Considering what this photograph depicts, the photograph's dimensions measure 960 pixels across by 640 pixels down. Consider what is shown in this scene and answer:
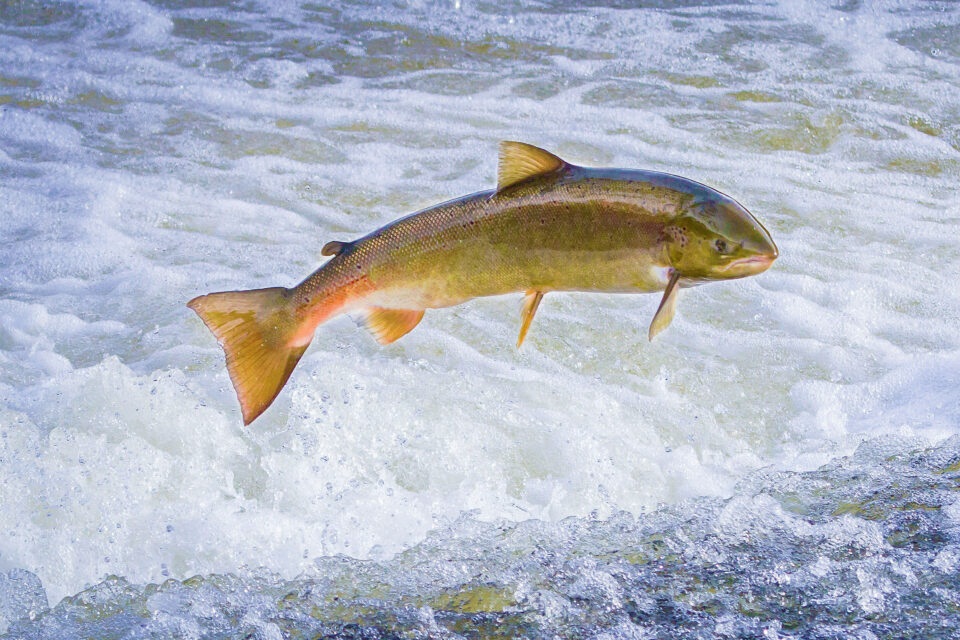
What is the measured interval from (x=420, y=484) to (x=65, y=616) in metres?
0.97

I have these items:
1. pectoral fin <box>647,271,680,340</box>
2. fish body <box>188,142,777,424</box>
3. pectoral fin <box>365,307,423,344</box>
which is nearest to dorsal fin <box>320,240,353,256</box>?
fish body <box>188,142,777,424</box>

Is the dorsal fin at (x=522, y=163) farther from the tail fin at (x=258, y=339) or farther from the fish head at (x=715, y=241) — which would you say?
the tail fin at (x=258, y=339)

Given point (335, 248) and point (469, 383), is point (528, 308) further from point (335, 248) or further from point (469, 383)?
point (469, 383)

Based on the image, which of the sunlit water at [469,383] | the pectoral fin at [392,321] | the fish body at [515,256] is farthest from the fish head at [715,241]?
the sunlit water at [469,383]

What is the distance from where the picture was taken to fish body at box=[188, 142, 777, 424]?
1625 mm

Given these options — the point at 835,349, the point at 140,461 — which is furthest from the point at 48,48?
the point at 835,349

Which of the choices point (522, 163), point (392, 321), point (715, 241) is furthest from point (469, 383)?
point (715, 241)

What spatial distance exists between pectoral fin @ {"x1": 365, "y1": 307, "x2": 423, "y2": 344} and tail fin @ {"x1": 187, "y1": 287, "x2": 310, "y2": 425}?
0.13m

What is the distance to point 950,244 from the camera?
15.2 ft

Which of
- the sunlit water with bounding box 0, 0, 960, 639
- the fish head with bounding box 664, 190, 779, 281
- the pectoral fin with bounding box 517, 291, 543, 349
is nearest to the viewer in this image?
the fish head with bounding box 664, 190, 779, 281

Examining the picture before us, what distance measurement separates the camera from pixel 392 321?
1775mm

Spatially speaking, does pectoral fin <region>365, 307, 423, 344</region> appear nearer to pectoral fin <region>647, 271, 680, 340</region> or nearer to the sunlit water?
pectoral fin <region>647, 271, 680, 340</region>

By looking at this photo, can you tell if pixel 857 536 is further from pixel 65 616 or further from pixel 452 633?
pixel 65 616

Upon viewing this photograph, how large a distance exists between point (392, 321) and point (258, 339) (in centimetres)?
23
